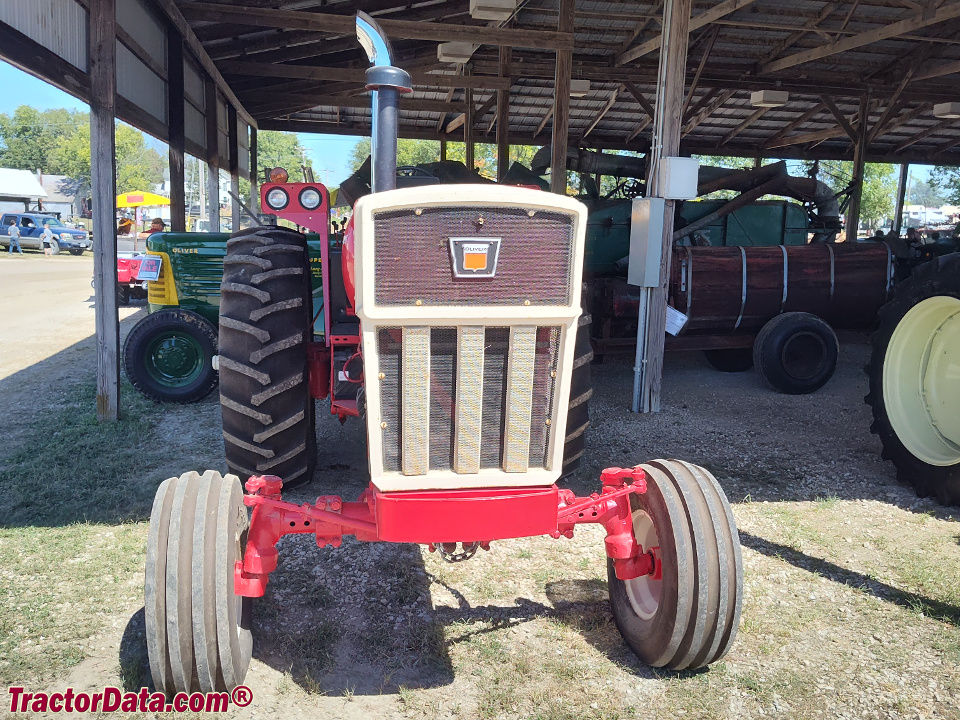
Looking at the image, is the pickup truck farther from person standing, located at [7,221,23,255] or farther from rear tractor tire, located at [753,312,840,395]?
rear tractor tire, located at [753,312,840,395]

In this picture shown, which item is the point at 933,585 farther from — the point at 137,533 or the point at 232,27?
the point at 232,27

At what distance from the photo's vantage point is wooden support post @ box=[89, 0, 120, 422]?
19.4 feet

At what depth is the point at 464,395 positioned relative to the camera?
2512mm

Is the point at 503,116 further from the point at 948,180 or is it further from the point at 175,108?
the point at 948,180

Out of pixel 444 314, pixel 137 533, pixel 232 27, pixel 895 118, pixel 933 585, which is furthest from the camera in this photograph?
pixel 895 118

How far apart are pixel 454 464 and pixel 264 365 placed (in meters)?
1.65

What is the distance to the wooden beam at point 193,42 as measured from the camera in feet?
26.3

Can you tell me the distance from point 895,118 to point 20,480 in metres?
16.7

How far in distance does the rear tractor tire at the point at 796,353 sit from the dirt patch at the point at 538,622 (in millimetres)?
2574

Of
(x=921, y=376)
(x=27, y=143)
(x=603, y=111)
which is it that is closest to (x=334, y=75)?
(x=603, y=111)

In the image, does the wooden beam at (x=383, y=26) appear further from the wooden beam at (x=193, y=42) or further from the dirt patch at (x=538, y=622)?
the dirt patch at (x=538, y=622)

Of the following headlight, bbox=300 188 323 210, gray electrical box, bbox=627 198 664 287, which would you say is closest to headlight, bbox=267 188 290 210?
headlight, bbox=300 188 323 210

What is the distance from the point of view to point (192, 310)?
7152 mm

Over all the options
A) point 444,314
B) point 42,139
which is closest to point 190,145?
point 444,314
